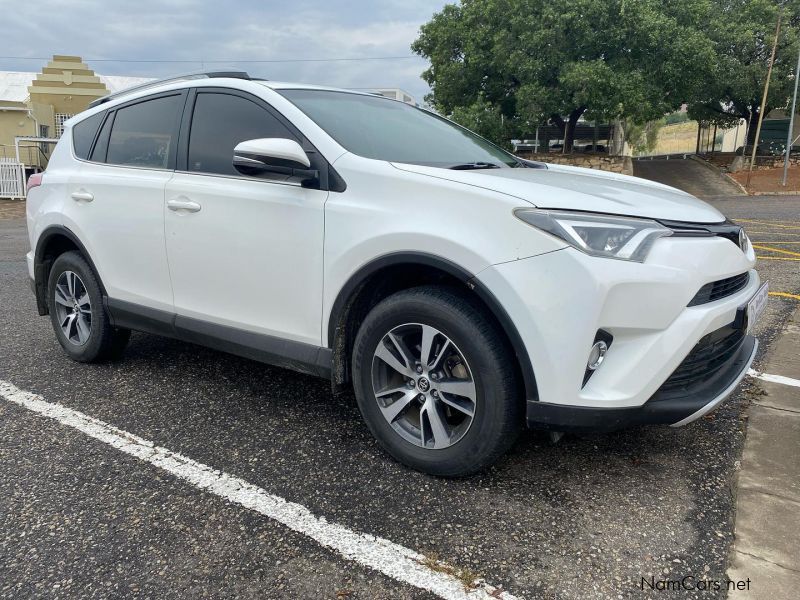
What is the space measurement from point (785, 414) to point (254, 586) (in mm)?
2937

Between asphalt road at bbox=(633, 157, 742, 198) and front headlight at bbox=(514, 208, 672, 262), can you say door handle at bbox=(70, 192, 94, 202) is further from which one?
asphalt road at bbox=(633, 157, 742, 198)

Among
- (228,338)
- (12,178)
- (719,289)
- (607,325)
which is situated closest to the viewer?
(607,325)

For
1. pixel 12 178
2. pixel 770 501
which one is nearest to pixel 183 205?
pixel 770 501

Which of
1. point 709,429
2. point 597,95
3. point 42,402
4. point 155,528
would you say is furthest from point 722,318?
point 597,95

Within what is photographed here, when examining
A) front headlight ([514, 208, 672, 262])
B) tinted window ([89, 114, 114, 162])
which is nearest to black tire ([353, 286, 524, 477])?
front headlight ([514, 208, 672, 262])

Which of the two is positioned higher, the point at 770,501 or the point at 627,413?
the point at 627,413

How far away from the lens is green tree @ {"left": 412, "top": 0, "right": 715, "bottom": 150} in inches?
867

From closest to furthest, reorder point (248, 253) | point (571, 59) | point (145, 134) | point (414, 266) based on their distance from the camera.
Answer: point (414, 266) < point (248, 253) < point (145, 134) < point (571, 59)

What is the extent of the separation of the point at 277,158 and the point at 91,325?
2134mm

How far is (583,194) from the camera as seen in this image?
250 cm

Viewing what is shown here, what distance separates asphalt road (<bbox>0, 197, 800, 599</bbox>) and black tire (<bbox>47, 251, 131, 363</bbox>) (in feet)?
1.30

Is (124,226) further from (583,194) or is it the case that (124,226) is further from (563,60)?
(563,60)

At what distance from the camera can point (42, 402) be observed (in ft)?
11.9

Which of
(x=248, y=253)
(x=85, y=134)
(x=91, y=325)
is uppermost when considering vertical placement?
(x=85, y=134)
